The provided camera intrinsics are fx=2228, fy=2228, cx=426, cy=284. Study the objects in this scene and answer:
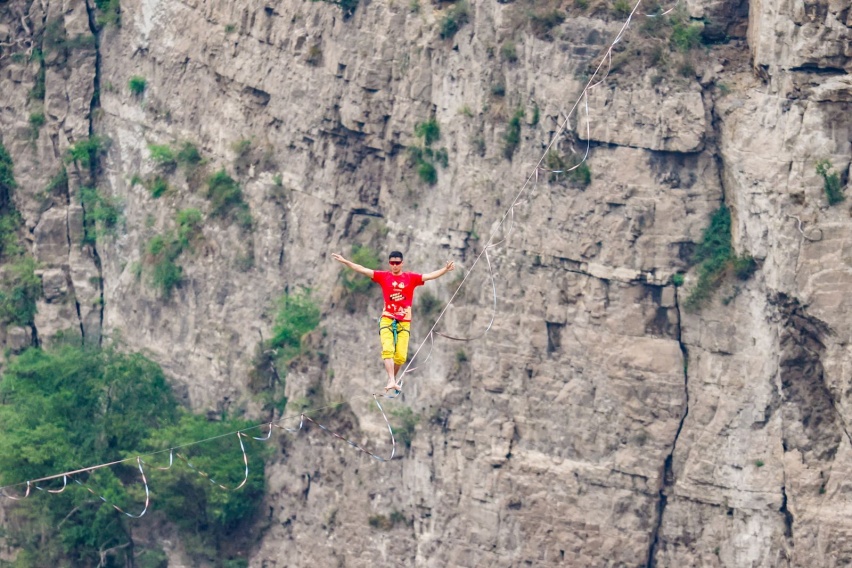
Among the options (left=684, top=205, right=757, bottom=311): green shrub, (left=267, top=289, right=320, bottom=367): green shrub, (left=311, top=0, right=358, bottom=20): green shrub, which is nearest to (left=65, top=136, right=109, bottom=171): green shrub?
(left=267, top=289, right=320, bottom=367): green shrub

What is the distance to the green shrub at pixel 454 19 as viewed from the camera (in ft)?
116

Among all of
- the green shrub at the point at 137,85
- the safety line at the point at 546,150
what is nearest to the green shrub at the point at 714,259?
the safety line at the point at 546,150

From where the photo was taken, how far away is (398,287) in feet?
91.0

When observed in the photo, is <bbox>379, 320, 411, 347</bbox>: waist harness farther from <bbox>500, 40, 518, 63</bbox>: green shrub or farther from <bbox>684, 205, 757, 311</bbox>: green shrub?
<bbox>500, 40, 518, 63</bbox>: green shrub

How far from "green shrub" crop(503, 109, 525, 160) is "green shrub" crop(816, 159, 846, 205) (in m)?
5.11

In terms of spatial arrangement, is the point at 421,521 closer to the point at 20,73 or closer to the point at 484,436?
the point at 484,436

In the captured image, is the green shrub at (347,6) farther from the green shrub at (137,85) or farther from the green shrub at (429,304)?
the green shrub at (137,85)

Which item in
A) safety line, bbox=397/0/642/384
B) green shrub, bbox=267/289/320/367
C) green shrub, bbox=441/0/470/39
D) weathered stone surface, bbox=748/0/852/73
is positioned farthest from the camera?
green shrub, bbox=267/289/320/367

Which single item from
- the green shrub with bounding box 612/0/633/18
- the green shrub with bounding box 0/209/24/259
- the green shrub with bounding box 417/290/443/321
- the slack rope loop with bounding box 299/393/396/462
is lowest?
the slack rope loop with bounding box 299/393/396/462

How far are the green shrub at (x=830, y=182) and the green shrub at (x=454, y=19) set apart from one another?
6.61m

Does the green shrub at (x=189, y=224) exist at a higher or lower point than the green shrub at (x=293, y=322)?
higher

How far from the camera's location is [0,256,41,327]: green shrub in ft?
137

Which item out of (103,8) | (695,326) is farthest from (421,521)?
(103,8)

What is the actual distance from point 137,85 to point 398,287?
1408cm
